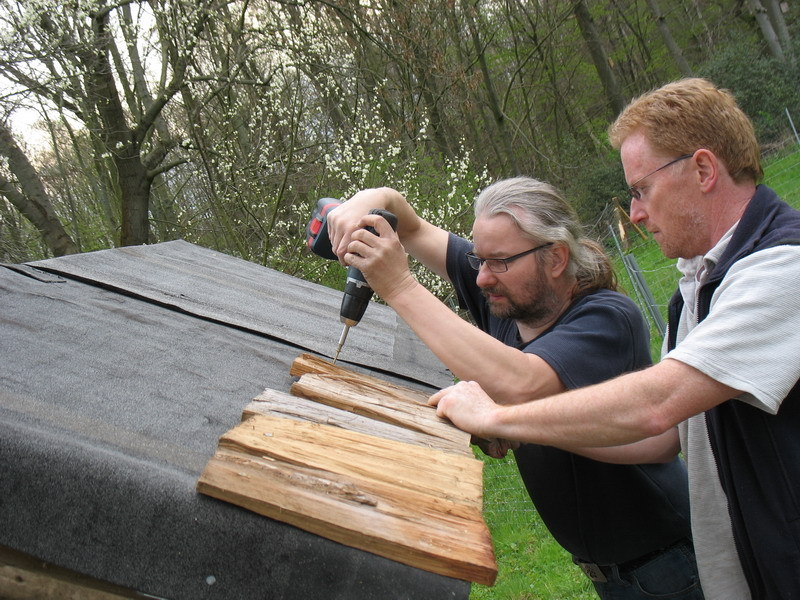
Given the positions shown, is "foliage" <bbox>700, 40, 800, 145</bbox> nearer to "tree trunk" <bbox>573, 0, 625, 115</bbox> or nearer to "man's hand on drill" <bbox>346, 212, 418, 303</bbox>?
"tree trunk" <bbox>573, 0, 625, 115</bbox>

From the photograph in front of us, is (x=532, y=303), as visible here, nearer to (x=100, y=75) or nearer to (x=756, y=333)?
(x=756, y=333)

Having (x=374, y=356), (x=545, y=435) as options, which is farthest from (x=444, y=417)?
(x=374, y=356)

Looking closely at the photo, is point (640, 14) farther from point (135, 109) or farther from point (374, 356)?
point (374, 356)

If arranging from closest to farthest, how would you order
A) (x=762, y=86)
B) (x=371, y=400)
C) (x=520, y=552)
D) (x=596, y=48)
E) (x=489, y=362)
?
1. (x=371, y=400)
2. (x=489, y=362)
3. (x=520, y=552)
4. (x=762, y=86)
5. (x=596, y=48)

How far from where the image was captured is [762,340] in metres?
1.71

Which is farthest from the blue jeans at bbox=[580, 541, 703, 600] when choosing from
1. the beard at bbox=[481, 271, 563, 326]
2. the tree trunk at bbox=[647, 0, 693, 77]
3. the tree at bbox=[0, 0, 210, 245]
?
the tree trunk at bbox=[647, 0, 693, 77]

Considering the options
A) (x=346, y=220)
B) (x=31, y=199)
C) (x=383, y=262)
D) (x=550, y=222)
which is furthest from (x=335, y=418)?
(x=31, y=199)

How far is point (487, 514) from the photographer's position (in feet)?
23.2

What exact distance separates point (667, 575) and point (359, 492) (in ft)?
5.63

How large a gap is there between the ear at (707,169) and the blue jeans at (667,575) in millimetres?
1373

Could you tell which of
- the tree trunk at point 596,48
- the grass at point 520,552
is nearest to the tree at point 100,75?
the grass at point 520,552

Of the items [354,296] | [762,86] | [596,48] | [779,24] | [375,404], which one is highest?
[596,48]

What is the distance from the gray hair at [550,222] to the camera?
272 centimetres

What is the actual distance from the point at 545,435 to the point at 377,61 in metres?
15.4
